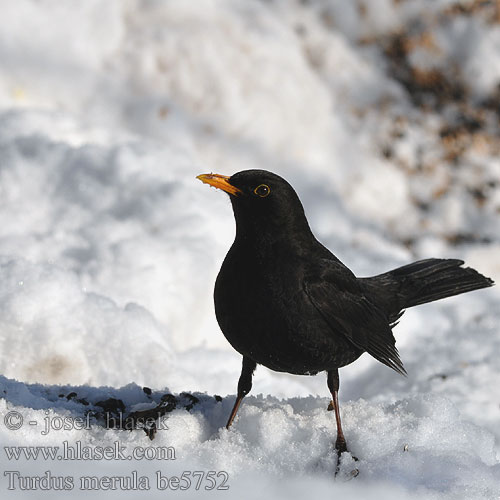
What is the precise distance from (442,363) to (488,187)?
2542 mm

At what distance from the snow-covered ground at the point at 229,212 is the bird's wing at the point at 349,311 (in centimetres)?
30

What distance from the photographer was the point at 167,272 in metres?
5.29

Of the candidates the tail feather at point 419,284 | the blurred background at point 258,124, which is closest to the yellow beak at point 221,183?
the tail feather at point 419,284

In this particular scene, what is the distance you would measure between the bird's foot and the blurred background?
102 inches

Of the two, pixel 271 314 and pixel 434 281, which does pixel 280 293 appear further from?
pixel 434 281

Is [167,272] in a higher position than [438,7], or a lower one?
lower

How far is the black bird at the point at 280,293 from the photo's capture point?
9.45 ft

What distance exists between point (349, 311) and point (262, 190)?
2.39ft

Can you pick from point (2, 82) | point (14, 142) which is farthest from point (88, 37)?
point (14, 142)

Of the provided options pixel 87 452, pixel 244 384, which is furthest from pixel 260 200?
pixel 87 452

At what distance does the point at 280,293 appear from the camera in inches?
114

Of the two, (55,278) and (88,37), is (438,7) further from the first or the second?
(55,278)

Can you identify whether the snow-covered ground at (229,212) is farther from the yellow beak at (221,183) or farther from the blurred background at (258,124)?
the yellow beak at (221,183)

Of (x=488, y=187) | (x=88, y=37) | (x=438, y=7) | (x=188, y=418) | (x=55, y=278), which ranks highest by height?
(x=438, y=7)
